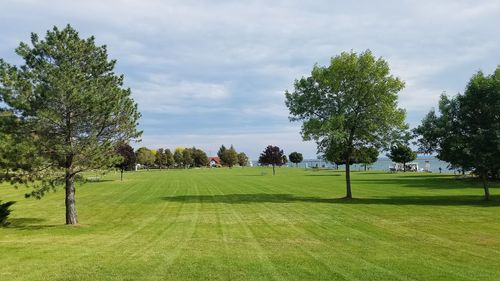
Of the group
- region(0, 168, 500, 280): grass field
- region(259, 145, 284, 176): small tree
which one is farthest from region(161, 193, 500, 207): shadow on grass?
region(259, 145, 284, 176): small tree

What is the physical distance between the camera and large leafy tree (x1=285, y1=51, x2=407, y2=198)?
31.1 meters

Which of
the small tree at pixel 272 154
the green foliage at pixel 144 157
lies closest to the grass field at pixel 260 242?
the small tree at pixel 272 154

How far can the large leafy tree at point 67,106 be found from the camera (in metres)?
18.4

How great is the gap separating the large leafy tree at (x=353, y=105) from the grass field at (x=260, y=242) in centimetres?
543

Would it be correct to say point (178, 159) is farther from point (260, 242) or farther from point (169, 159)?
point (260, 242)

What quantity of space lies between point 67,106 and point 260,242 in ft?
32.5

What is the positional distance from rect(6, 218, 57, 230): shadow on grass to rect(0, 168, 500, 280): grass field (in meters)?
0.04

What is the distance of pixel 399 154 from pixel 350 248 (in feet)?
264

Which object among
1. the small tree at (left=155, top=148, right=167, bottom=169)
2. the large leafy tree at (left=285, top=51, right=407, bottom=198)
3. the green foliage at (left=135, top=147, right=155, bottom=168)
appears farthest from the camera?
the small tree at (left=155, top=148, right=167, bottom=169)

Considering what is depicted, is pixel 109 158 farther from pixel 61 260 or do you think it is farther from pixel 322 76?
pixel 322 76

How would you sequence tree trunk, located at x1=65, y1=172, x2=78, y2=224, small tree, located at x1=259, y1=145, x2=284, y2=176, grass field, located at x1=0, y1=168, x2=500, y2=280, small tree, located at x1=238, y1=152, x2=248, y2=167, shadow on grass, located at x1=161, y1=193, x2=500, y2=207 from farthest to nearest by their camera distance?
small tree, located at x1=238, y1=152, x2=248, y2=167 → small tree, located at x1=259, y1=145, x2=284, y2=176 → shadow on grass, located at x1=161, y1=193, x2=500, y2=207 → tree trunk, located at x1=65, y1=172, x2=78, y2=224 → grass field, located at x1=0, y1=168, x2=500, y2=280

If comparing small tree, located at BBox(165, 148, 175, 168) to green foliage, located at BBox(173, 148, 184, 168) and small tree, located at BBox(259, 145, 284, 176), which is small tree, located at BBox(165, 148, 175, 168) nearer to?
green foliage, located at BBox(173, 148, 184, 168)

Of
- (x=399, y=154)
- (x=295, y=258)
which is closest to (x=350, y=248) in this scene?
(x=295, y=258)

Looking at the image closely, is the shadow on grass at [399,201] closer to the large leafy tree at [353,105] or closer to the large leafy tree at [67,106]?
the large leafy tree at [353,105]
